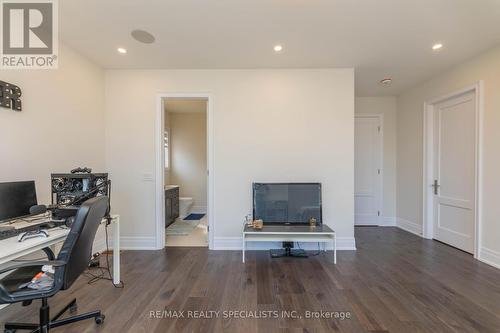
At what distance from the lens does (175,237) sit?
3955 millimetres

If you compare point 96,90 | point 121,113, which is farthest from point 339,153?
point 96,90

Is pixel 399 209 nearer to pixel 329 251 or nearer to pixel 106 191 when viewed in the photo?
pixel 329 251

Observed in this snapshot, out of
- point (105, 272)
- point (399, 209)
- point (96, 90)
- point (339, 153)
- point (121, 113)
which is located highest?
point (96, 90)

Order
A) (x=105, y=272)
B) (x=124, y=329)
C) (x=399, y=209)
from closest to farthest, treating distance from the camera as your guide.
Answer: (x=124, y=329)
(x=105, y=272)
(x=399, y=209)

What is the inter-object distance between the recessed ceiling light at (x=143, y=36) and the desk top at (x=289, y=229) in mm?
2628

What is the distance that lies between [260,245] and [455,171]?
3204 millimetres

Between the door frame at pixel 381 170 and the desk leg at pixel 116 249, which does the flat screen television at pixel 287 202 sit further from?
the door frame at pixel 381 170

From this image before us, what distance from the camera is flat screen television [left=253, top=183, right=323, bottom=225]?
3.23 metres

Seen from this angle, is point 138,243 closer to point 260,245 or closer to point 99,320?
point 99,320

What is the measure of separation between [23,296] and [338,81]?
3.96 meters

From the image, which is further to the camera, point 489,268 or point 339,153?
point 339,153

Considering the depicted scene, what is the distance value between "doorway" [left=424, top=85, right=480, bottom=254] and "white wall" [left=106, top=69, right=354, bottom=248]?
5.29ft

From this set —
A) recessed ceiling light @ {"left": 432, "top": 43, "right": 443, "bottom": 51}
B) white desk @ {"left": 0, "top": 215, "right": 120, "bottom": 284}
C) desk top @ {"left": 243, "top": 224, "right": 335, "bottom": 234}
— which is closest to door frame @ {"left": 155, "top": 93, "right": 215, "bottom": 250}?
desk top @ {"left": 243, "top": 224, "right": 335, "bottom": 234}

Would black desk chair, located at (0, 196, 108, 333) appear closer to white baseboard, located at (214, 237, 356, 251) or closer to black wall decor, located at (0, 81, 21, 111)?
black wall decor, located at (0, 81, 21, 111)
